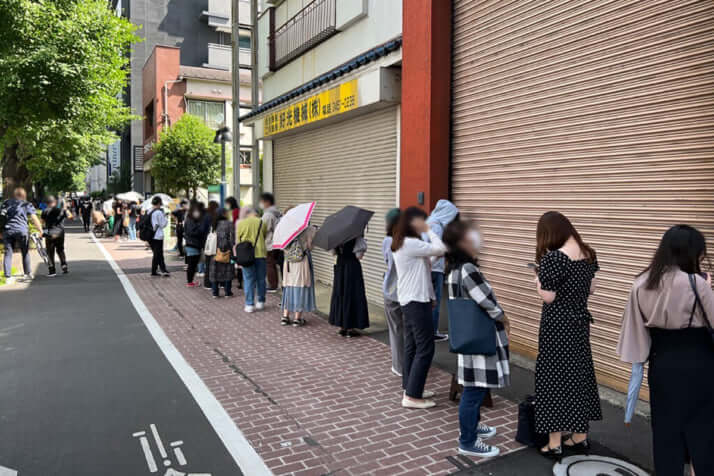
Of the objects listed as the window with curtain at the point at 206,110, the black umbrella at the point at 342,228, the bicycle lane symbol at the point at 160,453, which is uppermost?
the window with curtain at the point at 206,110

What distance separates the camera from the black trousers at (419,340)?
4.68 metres

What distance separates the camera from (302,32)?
12.5 m

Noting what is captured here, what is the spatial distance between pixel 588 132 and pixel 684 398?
312 cm

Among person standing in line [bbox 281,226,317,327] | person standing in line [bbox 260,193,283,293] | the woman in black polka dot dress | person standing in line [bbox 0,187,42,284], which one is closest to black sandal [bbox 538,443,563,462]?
the woman in black polka dot dress

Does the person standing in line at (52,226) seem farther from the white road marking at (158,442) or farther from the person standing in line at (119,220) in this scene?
the person standing in line at (119,220)

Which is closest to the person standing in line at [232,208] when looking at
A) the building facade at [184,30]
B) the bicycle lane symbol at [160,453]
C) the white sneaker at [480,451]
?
the bicycle lane symbol at [160,453]

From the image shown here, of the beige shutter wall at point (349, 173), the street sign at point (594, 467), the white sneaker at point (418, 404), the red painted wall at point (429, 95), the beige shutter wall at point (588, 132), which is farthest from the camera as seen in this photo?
the beige shutter wall at point (349, 173)

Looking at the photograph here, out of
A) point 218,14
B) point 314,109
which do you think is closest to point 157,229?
point 314,109

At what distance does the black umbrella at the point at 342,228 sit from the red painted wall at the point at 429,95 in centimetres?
115

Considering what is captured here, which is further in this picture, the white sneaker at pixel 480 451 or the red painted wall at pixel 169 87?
the red painted wall at pixel 169 87

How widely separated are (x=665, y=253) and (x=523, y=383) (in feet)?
8.84

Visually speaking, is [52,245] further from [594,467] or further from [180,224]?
[594,467]

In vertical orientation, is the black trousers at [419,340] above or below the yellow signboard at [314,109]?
below

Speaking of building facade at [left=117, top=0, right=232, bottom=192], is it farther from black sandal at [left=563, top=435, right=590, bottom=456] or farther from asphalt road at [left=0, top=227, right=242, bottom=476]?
black sandal at [left=563, top=435, right=590, bottom=456]
